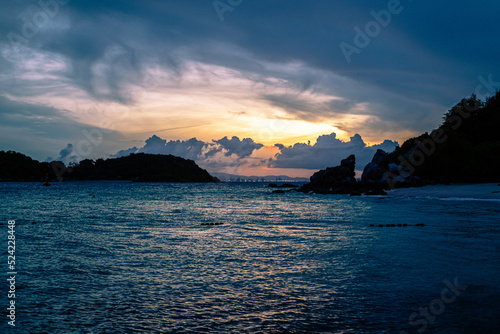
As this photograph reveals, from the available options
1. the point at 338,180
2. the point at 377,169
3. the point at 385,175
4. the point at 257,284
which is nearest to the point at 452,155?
the point at 385,175

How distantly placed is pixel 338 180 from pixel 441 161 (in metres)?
28.1

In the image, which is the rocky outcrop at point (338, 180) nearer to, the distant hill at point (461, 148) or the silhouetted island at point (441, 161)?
the silhouetted island at point (441, 161)

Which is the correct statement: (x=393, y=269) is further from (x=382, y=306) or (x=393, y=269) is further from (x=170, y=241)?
(x=170, y=241)

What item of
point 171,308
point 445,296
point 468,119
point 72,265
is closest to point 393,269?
point 445,296

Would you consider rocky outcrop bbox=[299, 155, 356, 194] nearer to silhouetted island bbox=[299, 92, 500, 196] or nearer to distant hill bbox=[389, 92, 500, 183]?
silhouetted island bbox=[299, 92, 500, 196]

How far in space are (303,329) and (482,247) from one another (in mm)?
14732

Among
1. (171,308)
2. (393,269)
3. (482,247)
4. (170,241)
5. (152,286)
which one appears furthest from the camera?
(170,241)

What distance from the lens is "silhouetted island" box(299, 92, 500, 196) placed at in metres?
89.5

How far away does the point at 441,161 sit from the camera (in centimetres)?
9481

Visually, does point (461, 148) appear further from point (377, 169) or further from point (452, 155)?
point (377, 169)

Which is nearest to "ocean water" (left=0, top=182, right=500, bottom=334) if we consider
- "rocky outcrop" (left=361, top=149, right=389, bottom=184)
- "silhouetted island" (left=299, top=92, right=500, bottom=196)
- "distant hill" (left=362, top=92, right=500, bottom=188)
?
"silhouetted island" (left=299, top=92, right=500, bottom=196)

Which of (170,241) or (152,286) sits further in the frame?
(170,241)

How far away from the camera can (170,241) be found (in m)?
22.6

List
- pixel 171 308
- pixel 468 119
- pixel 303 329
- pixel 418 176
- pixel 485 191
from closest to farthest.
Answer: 1. pixel 303 329
2. pixel 171 308
3. pixel 485 191
4. pixel 418 176
5. pixel 468 119
